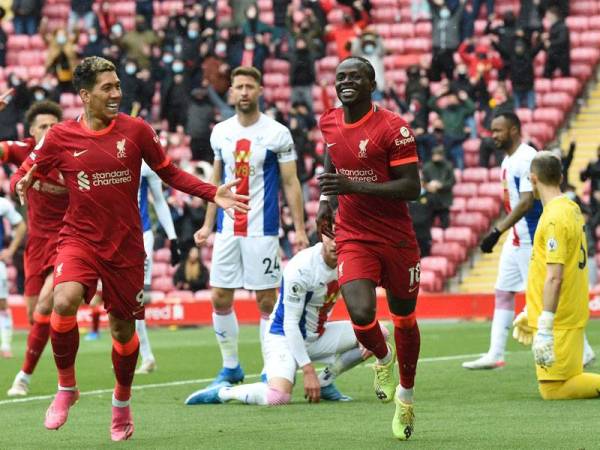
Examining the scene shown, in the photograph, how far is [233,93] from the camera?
43.4ft

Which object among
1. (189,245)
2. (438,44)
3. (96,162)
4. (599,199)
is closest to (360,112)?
(96,162)

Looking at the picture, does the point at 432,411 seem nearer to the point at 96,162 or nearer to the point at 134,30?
the point at 96,162

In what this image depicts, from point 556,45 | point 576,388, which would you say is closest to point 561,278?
point 576,388

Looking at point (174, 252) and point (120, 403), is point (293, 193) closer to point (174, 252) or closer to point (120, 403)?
point (174, 252)

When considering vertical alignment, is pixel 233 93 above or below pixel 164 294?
above

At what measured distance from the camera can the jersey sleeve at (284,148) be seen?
13094mm

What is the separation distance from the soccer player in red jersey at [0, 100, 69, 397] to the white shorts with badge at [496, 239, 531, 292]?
414 cm

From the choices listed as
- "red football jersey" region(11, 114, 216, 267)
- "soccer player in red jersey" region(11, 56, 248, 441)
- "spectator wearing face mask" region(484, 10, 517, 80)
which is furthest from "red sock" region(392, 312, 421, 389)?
"spectator wearing face mask" region(484, 10, 517, 80)

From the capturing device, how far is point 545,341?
1039cm

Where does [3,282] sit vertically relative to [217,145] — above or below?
below

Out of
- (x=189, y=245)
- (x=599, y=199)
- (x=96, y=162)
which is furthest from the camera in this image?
(x=189, y=245)

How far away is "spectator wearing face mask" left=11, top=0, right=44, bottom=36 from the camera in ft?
105

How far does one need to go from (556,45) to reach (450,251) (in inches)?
166

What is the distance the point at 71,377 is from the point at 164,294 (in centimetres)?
1609
